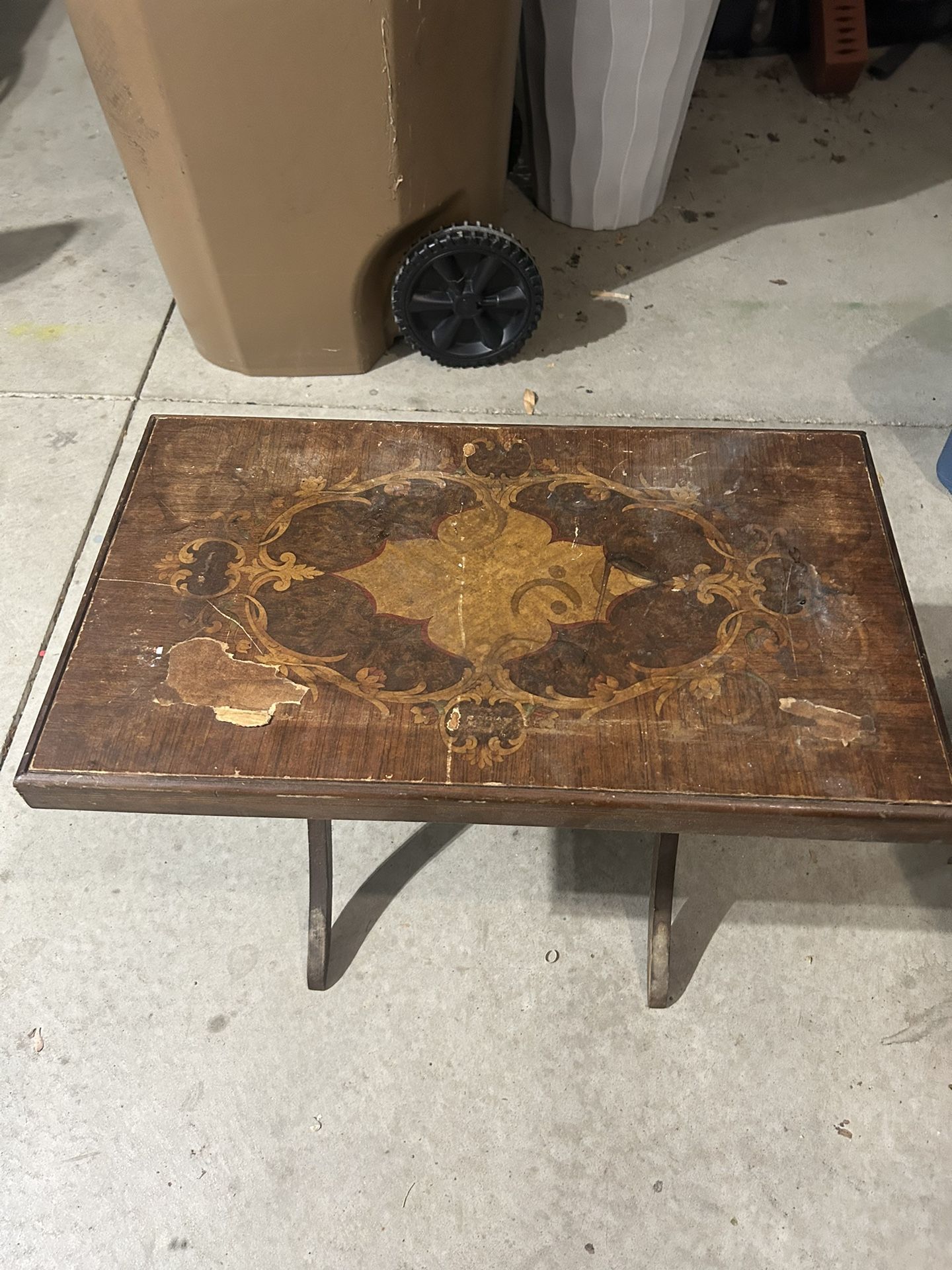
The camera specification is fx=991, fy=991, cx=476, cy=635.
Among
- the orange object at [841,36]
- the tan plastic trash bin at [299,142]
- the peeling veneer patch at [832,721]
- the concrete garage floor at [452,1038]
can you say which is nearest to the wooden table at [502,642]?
the peeling veneer patch at [832,721]

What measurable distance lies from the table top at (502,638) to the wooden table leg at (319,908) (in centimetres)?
33

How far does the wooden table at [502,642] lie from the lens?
1.22m

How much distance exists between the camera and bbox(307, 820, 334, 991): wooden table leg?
156 centimetres

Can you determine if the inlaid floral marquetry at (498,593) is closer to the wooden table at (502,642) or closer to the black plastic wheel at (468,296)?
the wooden table at (502,642)

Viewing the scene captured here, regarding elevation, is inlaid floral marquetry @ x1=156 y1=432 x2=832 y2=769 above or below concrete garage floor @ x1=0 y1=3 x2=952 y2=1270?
above

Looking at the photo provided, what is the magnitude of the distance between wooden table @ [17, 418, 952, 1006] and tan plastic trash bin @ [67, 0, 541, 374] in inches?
27.7

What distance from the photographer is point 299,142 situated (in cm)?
196

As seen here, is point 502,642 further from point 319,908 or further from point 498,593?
point 319,908

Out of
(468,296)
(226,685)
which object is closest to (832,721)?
(226,685)

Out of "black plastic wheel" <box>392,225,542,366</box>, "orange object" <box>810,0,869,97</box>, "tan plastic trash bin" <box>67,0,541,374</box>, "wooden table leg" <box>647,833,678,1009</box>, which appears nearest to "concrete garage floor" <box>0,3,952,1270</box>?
"wooden table leg" <box>647,833,678,1009</box>

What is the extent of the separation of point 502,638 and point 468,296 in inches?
48.1

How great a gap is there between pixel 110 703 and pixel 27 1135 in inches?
28.4

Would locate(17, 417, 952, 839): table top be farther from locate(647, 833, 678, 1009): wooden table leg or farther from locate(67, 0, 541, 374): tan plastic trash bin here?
locate(67, 0, 541, 374): tan plastic trash bin

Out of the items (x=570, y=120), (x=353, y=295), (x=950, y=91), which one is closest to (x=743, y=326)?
(x=570, y=120)
